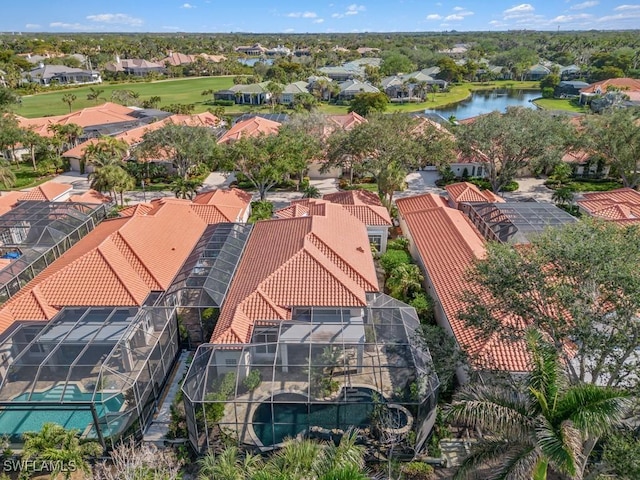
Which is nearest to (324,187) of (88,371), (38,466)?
(88,371)

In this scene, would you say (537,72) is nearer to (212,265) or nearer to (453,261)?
(453,261)

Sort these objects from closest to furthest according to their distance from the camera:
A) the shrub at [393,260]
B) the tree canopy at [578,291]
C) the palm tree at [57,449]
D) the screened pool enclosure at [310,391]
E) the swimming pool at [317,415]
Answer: the tree canopy at [578,291] < the palm tree at [57,449] < the screened pool enclosure at [310,391] < the swimming pool at [317,415] < the shrub at [393,260]

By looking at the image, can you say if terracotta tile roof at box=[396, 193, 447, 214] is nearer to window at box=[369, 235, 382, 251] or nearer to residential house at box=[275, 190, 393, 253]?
residential house at box=[275, 190, 393, 253]

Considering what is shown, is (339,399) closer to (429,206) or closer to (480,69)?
(429,206)

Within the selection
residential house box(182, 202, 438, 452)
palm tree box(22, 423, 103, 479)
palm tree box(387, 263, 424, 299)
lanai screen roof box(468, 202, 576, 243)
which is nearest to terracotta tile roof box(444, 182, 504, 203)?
lanai screen roof box(468, 202, 576, 243)

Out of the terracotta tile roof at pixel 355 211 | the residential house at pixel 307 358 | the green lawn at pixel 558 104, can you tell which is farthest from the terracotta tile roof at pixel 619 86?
the residential house at pixel 307 358

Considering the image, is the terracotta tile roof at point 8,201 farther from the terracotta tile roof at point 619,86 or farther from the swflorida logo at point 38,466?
the terracotta tile roof at point 619,86

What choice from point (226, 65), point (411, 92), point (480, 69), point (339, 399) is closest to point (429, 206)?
point (339, 399)

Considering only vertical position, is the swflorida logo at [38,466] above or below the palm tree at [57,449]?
below
